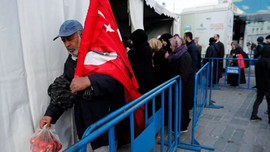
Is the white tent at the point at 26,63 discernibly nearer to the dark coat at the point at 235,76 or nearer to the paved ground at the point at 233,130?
the paved ground at the point at 233,130

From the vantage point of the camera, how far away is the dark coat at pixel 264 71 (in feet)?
11.9

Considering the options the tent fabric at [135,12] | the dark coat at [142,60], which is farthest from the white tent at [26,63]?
the tent fabric at [135,12]

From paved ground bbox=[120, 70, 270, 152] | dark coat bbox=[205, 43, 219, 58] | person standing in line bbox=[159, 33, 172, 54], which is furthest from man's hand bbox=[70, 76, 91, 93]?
dark coat bbox=[205, 43, 219, 58]

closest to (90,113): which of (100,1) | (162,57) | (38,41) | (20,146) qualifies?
(20,146)

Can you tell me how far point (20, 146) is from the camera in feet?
5.50

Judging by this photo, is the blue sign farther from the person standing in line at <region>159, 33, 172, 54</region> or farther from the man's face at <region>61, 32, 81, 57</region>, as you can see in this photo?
the man's face at <region>61, 32, 81, 57</region>

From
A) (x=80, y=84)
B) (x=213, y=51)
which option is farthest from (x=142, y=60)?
(x=213, y=51)

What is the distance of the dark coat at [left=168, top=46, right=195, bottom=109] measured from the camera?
3.20m

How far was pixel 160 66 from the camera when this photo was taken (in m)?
3.57

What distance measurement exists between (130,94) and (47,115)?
0.79 m

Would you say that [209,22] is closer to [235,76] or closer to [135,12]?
[235,76]

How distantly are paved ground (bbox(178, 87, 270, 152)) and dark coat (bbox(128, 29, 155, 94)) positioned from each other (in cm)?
135

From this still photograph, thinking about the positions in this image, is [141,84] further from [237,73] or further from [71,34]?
[237,73]

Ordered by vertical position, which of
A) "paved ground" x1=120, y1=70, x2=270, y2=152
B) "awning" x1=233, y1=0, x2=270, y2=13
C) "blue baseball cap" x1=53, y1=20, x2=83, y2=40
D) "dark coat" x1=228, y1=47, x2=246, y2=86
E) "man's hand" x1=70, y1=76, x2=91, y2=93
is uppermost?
"awning" x1=233, y1=0, x2=270, y2=13
